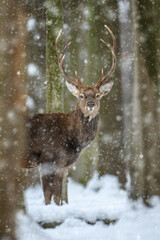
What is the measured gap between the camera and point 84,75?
8.55 meters

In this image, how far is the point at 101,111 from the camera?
27.5 feet

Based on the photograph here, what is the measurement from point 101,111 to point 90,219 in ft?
9.90

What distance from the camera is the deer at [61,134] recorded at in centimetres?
596

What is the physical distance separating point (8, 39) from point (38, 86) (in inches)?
149

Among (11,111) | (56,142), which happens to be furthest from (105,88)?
→ (11,111)

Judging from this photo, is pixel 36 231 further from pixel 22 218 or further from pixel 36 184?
pixel 36 184

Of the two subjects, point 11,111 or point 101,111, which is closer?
point 11,111

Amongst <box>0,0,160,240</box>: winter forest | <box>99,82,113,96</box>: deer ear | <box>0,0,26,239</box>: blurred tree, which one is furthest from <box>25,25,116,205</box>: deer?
<box>0,0,26,239</box>: blurred tree

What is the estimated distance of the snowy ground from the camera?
4889 mm

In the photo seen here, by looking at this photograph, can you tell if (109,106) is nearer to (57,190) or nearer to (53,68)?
(53,68)

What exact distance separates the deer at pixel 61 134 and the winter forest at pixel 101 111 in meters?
0.20

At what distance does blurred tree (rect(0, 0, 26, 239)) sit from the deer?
125cm

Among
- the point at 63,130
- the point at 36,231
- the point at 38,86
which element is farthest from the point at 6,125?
the point at 38,86

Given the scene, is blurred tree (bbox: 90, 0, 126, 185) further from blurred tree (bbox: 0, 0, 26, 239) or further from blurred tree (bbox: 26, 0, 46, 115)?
blurred tree (bbox: 0, 0, 26, 239)
